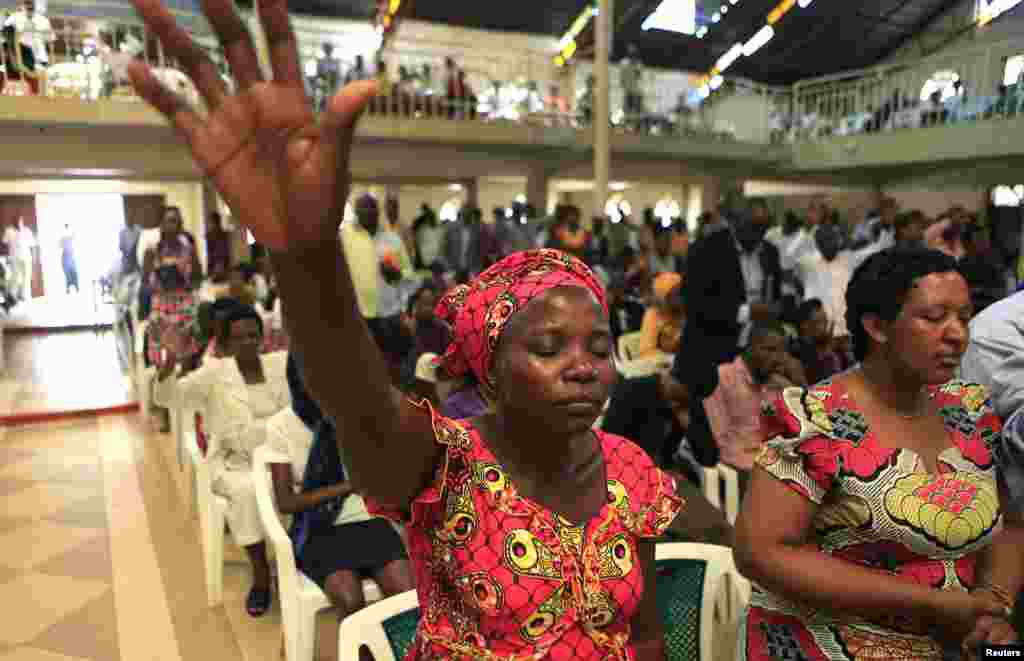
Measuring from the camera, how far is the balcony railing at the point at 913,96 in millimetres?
2463

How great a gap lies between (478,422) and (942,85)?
4.74 m

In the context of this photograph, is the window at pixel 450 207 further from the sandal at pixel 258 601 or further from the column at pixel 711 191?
the sandal at pixel 258 601

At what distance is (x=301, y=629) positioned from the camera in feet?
7.29

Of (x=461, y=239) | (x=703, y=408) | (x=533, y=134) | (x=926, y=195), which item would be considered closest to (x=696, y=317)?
(x=703, y=408)

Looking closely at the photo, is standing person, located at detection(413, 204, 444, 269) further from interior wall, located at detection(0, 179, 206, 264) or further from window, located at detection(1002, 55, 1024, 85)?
window, located at detection(1002, 55, 1024, 85)

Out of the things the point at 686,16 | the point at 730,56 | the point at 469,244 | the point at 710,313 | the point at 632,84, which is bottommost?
the point at 710,313

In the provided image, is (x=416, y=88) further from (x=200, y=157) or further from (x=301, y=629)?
(x=200, y=157)

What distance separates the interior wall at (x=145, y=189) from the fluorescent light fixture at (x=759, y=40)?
9.88 meters

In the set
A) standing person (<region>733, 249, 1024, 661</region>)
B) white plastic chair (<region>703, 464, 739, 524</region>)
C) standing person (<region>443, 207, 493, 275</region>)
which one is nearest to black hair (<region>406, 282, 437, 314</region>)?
white plastic chair (<region>703, 464, 739, 524</region>)

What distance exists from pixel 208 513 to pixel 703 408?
2098mm

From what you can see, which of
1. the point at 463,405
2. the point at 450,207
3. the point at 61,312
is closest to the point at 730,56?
the point at 463,405

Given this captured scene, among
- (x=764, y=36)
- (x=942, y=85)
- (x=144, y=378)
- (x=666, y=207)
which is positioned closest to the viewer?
(x=764, y=36)

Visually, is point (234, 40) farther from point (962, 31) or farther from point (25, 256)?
point (25, 256)

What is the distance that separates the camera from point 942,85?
4535 millimetres
